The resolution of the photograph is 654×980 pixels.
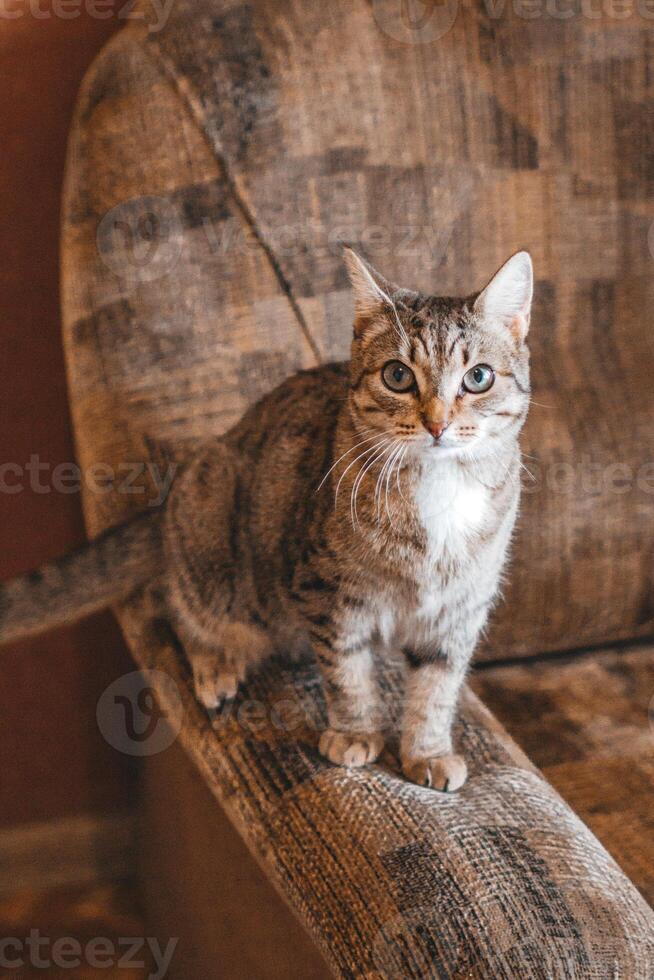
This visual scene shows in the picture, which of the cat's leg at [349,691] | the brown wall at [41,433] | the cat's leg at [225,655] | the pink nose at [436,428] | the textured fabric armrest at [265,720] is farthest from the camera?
the brown wall at [41,433]

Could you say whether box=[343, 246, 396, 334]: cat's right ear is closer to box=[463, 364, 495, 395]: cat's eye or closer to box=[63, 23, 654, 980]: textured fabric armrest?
box=[463, 364, 495, 395]: cat's eye

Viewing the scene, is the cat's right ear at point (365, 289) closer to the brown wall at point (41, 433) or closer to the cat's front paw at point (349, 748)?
the cat's front paw at point (349, 748)

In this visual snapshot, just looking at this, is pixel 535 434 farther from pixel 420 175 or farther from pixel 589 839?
pixel 589 839

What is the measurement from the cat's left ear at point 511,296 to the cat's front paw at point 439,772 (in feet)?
1.61

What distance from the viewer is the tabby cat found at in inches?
39.0

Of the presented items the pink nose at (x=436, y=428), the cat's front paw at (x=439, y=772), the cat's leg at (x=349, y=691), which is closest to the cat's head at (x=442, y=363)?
the pink nose at (x=436, y=428)

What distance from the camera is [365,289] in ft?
3.33

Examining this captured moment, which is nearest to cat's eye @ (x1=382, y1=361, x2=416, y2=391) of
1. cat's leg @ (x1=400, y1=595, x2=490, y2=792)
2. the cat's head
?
the cat's head

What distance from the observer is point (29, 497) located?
1629 mm

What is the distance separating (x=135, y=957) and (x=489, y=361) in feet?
4.36

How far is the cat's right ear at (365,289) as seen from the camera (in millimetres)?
994

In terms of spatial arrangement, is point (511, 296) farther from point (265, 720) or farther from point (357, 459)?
Result: point (265, 720)

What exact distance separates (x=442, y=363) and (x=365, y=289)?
5.0 inches

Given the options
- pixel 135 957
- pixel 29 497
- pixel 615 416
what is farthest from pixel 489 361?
pixel 135 957
